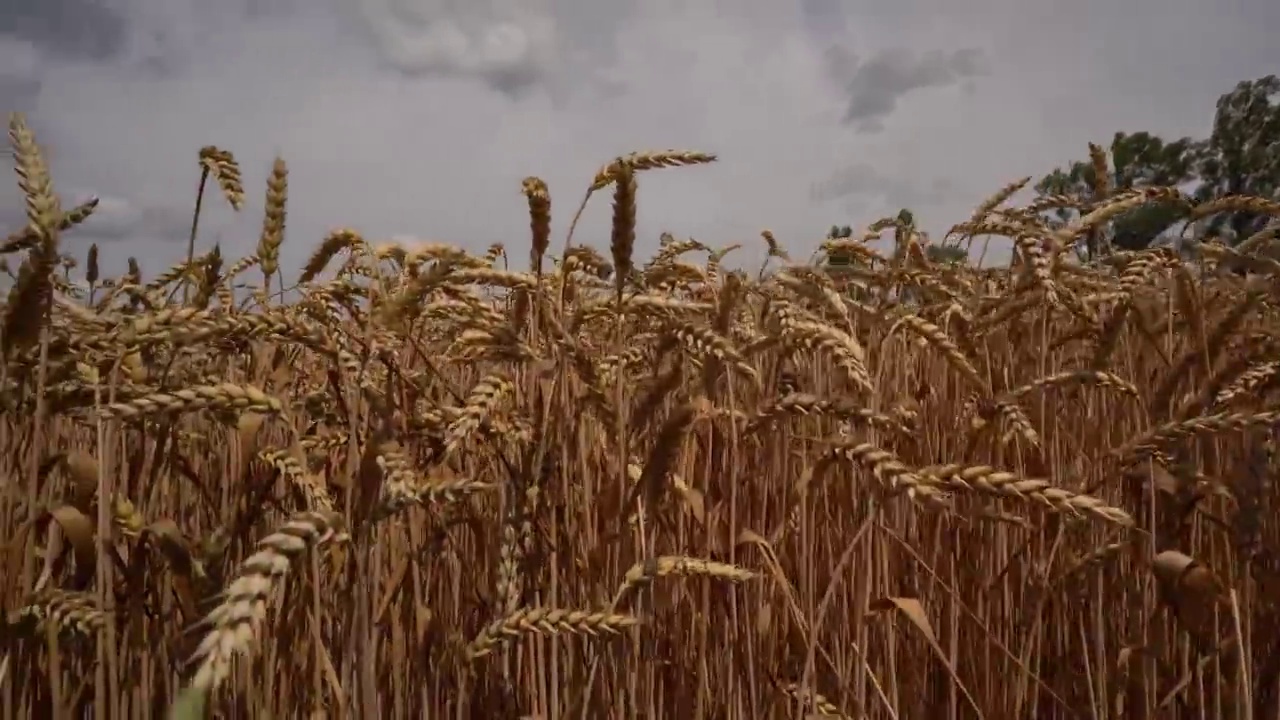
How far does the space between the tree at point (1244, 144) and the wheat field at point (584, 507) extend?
2602 cm

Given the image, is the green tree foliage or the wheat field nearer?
the wheat field

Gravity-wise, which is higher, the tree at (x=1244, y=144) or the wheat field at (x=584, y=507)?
the tree at (x=1244, y=144)

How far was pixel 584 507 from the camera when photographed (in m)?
1.22

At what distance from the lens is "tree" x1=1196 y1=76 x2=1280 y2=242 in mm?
23797

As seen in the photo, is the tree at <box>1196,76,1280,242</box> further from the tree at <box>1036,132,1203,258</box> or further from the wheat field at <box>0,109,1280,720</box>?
the wheat field at <box>0,109,1280,720</box>

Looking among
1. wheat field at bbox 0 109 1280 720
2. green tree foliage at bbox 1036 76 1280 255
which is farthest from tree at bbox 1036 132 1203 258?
wheat field at bbox 0 109 1280 720

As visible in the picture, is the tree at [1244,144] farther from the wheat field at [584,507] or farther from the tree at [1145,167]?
the wheat field at [584,507]

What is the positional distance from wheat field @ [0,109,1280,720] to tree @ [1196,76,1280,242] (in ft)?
85.4

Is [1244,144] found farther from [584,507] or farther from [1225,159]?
[584,507]

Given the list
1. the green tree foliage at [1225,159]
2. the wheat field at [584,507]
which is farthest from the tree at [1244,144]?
the wheat field at [584,507]

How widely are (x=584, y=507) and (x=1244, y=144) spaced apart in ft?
97.8

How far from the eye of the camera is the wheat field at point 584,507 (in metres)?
0.99

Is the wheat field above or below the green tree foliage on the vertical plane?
below

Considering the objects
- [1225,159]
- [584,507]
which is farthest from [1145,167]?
[584,507]
